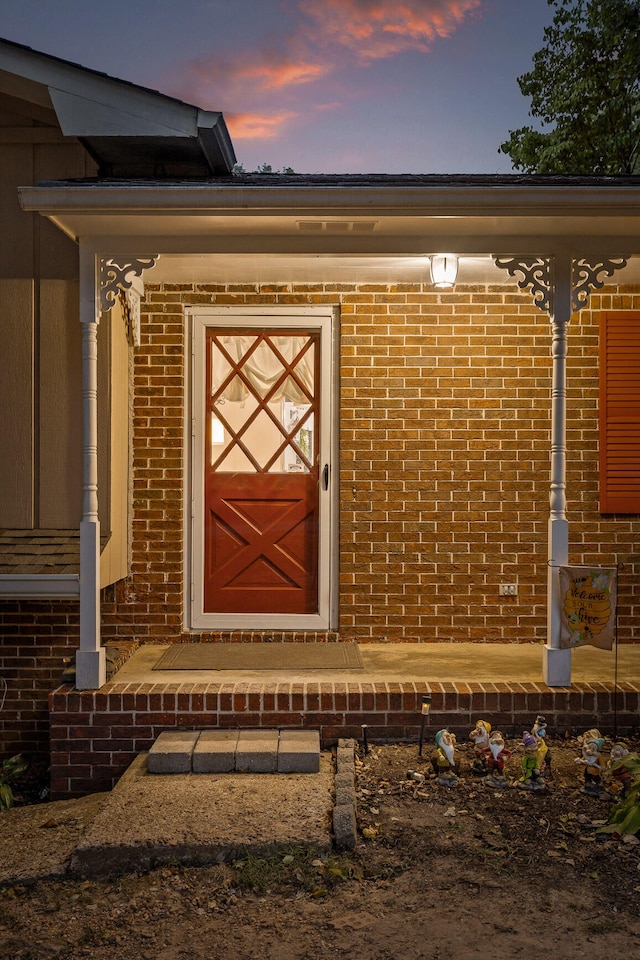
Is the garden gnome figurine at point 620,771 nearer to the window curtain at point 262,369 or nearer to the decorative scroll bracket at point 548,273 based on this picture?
the decorative scroll bracket at point 548,273

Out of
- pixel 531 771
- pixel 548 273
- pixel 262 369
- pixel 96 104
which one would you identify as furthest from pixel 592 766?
pixel 96 104

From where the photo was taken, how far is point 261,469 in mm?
6617

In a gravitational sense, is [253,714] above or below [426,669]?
below

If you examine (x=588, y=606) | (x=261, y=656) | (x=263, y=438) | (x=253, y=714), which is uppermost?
(x=263, y=438)

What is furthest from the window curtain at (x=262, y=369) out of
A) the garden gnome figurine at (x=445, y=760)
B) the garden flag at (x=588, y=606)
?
the garden gnome figurine at (x=445, y=760)

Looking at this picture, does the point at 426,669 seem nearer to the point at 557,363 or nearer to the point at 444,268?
the point at 557,363

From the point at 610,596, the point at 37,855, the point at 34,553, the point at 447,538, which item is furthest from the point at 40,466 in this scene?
the point at 610,596

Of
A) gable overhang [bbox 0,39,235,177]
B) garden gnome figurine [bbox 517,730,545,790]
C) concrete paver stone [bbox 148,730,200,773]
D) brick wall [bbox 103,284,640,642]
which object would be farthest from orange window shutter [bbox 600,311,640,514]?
concrete paver stone [bbox 148,730,200,773]

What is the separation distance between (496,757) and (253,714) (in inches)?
55.7

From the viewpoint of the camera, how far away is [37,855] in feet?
13.3

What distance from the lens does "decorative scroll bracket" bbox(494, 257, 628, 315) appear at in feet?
17.2

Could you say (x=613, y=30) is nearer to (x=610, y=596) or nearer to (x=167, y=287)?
(x=167, y=287)

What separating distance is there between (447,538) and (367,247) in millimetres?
2332

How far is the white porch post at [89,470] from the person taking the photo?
525cm
